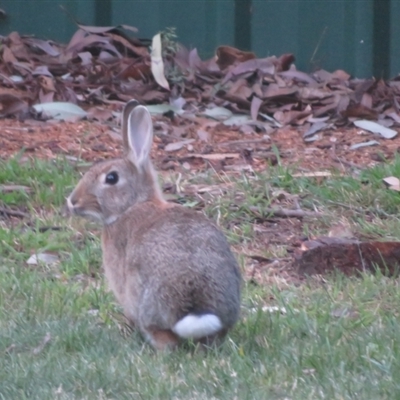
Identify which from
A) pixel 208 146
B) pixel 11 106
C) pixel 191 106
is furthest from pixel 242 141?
pixel 11 106

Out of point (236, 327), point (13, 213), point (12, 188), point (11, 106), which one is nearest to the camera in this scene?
point (236, 327)

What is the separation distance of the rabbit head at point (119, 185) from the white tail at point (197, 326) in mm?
811

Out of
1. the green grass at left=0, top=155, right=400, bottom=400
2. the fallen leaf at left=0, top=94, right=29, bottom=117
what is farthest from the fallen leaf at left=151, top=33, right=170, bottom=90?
the green grass at left=0, top=155, right=400, bottom=400

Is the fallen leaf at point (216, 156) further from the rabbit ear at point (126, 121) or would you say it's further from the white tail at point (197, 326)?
the white tail at point (197, 326)

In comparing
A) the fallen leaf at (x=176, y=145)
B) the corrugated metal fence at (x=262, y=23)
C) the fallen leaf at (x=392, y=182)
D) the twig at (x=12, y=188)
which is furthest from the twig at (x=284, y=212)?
the corrugated metal fence at (x=262, y=23)

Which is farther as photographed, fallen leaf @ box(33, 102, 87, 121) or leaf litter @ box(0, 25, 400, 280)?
fallen leaf @ box(33, 102, 87, 121)

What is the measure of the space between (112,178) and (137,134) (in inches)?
12.8

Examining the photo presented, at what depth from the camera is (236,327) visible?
5066 millimetres

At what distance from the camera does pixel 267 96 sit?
29.3 ft

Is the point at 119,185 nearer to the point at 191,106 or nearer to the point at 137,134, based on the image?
the point at 137,134

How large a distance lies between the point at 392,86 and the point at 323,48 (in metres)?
0.75

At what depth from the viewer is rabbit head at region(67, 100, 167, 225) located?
5125mm

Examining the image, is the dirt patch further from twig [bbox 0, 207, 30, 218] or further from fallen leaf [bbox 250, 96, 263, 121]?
twig [bbox 0, 207, 30, 218]

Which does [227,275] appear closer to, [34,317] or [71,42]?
[34,317]
